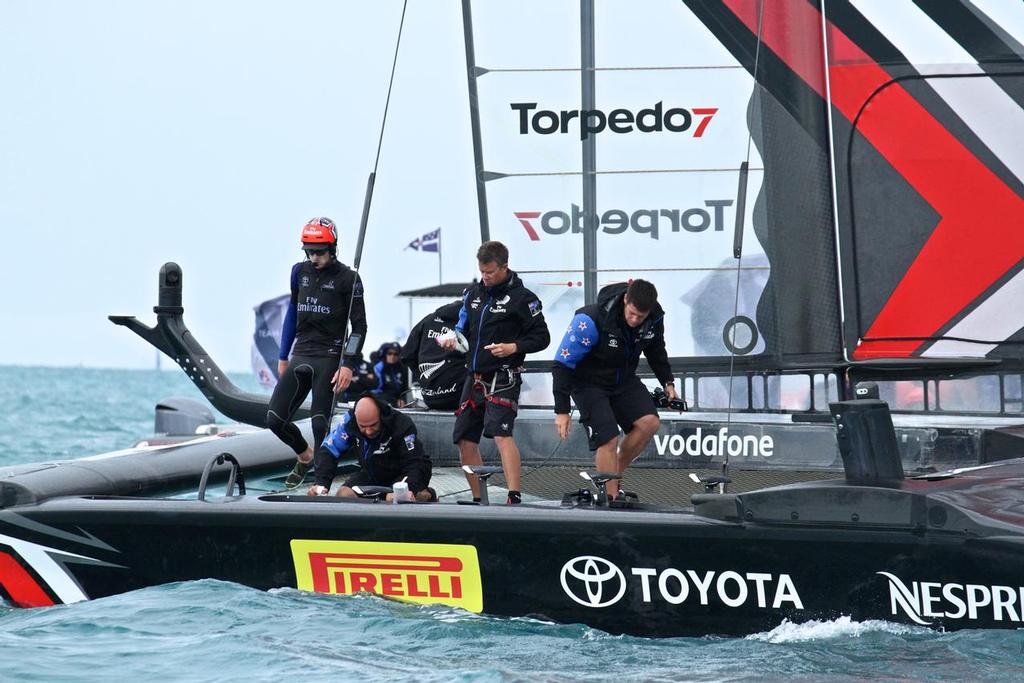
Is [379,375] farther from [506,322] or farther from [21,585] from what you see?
[21,585]

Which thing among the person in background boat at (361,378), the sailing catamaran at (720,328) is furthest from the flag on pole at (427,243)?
the sailing catamaran at (720,328)

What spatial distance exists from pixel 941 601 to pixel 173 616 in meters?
2.85

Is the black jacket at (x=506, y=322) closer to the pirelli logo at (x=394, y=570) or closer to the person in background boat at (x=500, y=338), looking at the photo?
the person in background boat at (x=500, y=338)

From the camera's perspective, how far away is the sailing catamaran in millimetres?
Answer: 5441

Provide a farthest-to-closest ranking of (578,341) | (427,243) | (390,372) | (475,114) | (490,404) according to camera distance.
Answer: (427,243) < (390,372) < (475,114) < (490,404) < (578,341)

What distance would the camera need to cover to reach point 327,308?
292 inches

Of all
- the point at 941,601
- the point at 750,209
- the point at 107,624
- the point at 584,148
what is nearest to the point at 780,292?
the point at 750,209

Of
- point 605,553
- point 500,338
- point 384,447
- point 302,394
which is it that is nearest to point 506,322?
point 500,338

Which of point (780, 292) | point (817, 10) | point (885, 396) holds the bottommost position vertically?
point (885, 396)

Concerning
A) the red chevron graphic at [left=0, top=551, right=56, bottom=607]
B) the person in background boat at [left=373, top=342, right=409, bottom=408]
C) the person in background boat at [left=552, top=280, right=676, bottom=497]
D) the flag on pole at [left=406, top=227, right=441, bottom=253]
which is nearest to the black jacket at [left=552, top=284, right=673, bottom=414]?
the person in background boat at [left=552, top=280, right=676, bottom=497]

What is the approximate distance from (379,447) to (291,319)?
127 cm

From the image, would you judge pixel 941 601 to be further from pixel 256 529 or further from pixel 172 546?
pixel 172 546

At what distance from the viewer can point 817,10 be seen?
6867 millimetres

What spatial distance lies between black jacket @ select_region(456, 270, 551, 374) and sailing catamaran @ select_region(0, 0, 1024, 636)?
2.25 feet
